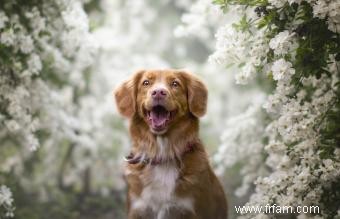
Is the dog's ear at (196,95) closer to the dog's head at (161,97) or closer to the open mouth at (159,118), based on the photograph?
the dog's head at (161,97)

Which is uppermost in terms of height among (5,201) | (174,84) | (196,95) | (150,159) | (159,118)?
(174,84)

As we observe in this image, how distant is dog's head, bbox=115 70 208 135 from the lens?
202 inches

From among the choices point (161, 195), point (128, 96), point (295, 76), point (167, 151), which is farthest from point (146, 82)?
point (295, 76)

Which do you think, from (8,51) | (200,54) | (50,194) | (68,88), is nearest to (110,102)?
(68,88)

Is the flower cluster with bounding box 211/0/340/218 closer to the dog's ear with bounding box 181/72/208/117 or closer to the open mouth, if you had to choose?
the dog's ear with bounding box 181/72/208/117

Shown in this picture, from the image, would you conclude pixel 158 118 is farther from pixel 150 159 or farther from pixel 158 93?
pixel 150 159

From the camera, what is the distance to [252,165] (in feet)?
25.1

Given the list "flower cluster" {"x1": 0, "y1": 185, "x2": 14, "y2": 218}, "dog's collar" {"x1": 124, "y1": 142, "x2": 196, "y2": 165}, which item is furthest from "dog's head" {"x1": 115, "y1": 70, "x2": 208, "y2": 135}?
"flower cluster" {"x1": 0, "y1": 185, "x2": 14, "y2": 218}

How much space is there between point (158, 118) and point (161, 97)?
232 mm

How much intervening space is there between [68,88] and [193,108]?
16.0 ft

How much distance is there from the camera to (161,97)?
5055mm

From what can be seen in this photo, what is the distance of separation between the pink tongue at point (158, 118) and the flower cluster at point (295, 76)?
0.64m

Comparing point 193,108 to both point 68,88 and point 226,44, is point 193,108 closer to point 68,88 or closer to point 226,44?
point 226,44

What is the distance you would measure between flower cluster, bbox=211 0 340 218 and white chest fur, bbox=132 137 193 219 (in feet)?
2.64
